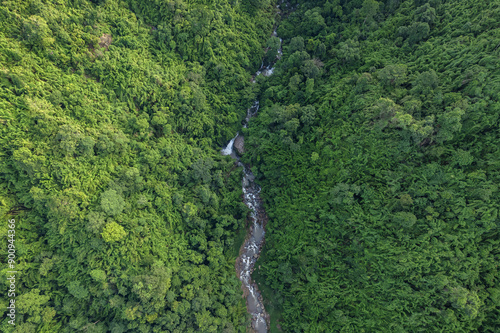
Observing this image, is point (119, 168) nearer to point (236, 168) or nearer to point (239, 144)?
point (236, 168)

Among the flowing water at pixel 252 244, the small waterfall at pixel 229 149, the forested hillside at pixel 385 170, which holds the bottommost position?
the flowing water at pixel 252 244

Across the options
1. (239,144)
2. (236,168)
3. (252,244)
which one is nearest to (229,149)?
(239,144)

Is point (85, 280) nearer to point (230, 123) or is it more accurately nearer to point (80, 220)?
point (80, 220)

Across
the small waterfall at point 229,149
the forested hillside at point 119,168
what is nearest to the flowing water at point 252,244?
the small waterfall at point 229,149

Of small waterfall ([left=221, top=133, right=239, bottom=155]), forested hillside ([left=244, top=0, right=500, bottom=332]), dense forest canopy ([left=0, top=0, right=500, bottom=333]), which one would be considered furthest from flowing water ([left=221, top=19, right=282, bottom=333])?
forested hillside ([left=244, top=0, right=500, bottom=332])

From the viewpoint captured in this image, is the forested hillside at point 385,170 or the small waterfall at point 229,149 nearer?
the forested hillside at point 385,170

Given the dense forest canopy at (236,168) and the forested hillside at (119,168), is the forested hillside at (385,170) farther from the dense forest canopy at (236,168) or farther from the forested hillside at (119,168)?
the forested hillside at (119,168)

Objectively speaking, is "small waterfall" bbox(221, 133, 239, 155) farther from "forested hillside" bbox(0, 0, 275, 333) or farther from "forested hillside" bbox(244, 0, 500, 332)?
"forested hillside" bbox(244, 0, 500, 332)
